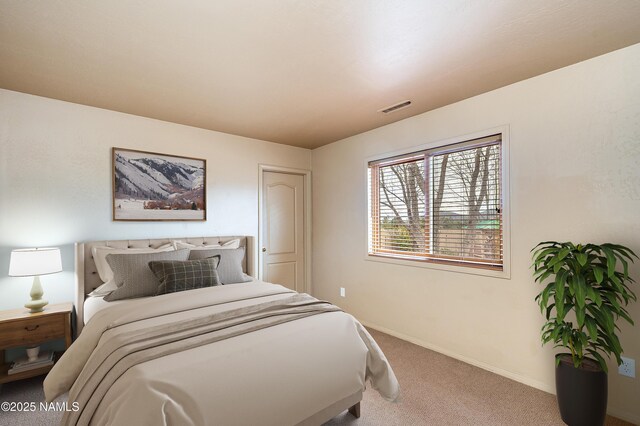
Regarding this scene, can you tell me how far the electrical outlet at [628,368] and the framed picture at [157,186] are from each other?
399 cm

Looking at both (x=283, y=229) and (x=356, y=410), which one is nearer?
(x=356, y=410)

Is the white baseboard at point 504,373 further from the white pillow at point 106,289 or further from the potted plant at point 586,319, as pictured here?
the white pillow at point 106,289

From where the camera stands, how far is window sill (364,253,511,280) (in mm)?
2652

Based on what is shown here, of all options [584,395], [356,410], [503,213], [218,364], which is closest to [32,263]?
[218,364]

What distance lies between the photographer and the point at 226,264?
10.1ft

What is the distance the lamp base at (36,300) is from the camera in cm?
250

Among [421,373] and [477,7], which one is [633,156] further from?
[421,373]

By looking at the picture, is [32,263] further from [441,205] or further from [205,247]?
[441,205]

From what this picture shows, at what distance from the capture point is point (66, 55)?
210 centimetres

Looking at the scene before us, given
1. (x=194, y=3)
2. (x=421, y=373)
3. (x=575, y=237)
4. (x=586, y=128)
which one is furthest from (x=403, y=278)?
(x=194, y=3)

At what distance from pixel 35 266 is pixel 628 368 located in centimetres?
443

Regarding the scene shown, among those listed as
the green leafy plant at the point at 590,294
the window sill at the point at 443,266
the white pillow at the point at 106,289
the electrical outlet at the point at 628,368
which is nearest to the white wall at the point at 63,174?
the white pillow at the point at 106,289

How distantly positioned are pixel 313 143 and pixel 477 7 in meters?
2.95

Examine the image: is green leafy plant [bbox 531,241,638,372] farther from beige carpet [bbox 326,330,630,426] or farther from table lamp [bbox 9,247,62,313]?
table lamp [bbox 9,247,62,313]
